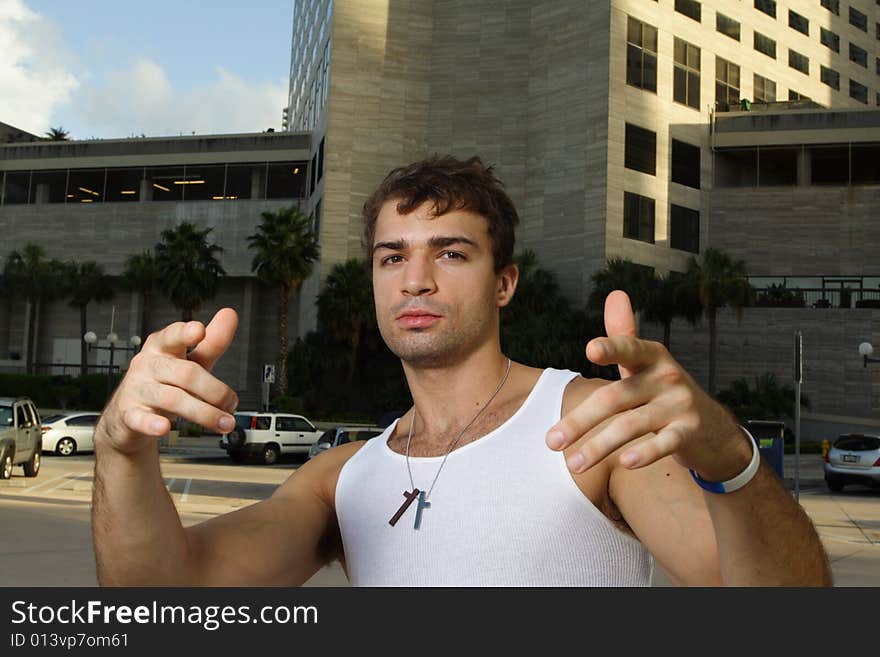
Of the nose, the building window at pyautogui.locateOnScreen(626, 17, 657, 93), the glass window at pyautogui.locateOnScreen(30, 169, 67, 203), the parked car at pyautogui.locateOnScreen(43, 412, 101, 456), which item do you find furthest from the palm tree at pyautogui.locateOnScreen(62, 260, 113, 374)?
the nose

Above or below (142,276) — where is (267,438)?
below

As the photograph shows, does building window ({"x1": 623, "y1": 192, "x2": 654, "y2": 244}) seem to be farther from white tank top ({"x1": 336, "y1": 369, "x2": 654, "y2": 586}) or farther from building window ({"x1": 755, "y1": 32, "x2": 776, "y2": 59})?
white tank top ({"x1": 336, "y1": 369, "x2": 654, "y2": 586})

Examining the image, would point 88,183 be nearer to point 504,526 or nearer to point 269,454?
point 269,454

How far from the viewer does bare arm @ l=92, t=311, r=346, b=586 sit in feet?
5.57

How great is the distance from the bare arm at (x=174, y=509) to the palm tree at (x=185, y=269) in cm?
4608

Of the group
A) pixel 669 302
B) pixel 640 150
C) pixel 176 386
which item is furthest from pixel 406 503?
pixel 640 150

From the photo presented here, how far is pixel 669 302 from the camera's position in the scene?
44438mm

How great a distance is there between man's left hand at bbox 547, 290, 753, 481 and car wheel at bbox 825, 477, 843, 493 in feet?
82.7

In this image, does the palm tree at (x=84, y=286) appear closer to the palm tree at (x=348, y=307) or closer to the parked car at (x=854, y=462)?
the palm tree at (x=348, y=307)

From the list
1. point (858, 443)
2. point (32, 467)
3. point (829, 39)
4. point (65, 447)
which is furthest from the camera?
point (829, 39)

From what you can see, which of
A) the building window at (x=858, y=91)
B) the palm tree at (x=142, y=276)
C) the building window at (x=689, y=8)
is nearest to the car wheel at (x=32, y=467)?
the palm tree at (x=142, y=276)

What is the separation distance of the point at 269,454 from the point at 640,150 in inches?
1155

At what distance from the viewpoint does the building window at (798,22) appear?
59756 mm
